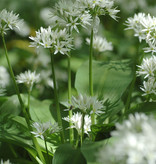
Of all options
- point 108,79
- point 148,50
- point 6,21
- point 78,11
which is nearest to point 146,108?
point 148,50

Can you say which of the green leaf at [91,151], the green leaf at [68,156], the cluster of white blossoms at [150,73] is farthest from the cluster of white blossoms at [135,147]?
the cluster of white blossoms at [150,73]

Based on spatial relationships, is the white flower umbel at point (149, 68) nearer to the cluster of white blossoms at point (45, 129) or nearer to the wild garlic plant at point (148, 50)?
the wild garlic plant at point (148, 50)

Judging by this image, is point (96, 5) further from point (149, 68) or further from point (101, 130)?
point (101, 130)

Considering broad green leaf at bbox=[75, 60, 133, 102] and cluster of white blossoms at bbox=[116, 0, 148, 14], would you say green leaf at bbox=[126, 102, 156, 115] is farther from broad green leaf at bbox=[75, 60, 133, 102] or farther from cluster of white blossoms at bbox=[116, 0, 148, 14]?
cluster of white blossoms at bbox=[116, 0, 148, 14]

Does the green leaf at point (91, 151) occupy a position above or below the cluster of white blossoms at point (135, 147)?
below

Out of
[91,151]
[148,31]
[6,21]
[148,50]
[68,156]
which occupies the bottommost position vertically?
[68,156]

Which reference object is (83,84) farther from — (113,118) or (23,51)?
→ (23,51)

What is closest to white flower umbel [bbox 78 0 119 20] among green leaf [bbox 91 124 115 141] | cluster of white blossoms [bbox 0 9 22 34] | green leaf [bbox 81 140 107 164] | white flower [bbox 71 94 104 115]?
cluster of white blossoms [bbox 0 9 22 34]
